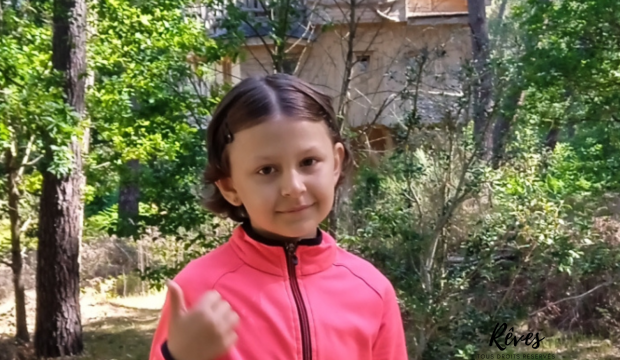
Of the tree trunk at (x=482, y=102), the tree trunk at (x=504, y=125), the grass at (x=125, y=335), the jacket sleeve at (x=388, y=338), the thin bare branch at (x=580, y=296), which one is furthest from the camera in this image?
the grass at (x=125, y=335)

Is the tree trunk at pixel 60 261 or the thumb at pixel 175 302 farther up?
the thumb at pixel 175 302

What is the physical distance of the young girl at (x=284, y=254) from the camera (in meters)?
1.16

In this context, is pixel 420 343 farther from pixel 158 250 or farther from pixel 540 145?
pixel 158 250

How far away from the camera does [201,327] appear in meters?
1.00

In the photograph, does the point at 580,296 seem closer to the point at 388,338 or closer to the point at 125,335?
the point at 388,338

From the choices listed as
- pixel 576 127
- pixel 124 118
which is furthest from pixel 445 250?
pixel 124 118

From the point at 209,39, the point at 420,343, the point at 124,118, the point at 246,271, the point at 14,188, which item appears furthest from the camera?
the point at 14,188

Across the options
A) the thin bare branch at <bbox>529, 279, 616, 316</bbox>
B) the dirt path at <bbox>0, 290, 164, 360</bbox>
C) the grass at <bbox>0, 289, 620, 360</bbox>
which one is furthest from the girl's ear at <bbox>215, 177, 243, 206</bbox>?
the dirt path at <bbox>0, 290, 164, 360</bbox>

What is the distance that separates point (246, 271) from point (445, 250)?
277 cm

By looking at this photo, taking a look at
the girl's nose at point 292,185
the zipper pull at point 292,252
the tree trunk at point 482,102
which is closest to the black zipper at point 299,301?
the zipper pull at point 292,252

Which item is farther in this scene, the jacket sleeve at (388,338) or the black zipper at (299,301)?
the jacket sleeve at (388,338)

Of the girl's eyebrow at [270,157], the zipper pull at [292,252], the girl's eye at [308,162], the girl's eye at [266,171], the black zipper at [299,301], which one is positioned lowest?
the black zipper at [299,301]

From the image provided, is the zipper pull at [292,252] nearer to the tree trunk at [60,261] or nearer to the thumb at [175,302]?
the thumb at [175,302]

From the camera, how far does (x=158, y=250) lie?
528cm
